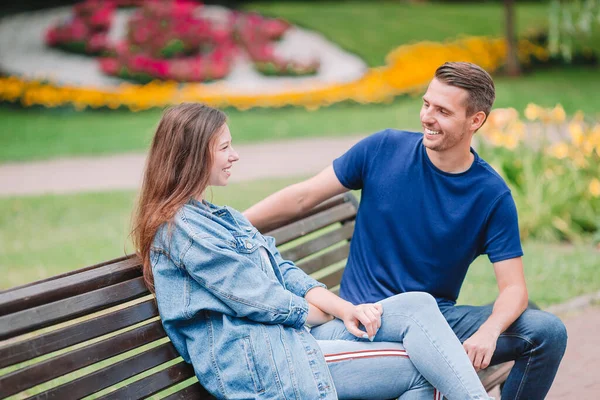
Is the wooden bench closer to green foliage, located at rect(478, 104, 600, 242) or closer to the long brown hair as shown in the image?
the long brown hair

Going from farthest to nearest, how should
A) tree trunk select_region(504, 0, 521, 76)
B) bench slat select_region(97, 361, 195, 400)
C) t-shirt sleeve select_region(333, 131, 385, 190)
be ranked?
tree trunk select_region(504, 0, 521, 76) → t-shirt sleeve select_region(333, 131, 385, 190) → bench slat select_region(97, 361, 195, 400)

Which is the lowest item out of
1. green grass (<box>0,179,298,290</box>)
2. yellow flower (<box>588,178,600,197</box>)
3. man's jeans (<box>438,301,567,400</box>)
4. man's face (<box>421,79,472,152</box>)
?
green grass (<box>0,179,298,290</box>)

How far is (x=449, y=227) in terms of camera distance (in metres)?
3.04

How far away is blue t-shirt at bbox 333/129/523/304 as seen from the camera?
3.03 m

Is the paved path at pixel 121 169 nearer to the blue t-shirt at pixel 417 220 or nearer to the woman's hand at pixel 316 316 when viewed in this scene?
the blue t-shirt at pixel 417 220

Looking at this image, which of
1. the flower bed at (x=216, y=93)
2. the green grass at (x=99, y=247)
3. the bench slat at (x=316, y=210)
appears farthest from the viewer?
the flower bed at (x=216, y=93)

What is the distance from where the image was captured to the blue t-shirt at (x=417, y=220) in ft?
9.94

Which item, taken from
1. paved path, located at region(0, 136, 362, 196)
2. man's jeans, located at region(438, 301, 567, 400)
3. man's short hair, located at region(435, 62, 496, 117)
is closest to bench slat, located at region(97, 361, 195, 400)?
man's jeans, located at region(438, 301, 567, 400)

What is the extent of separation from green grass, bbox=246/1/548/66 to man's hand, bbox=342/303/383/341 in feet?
48.8

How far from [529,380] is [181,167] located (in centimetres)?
152

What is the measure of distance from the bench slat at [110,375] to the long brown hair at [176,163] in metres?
0.22

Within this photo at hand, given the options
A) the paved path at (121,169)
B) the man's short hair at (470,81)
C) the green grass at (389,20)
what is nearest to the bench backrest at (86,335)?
the man's short hair at (470,81)

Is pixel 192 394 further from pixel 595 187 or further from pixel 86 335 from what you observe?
pixel 595 187

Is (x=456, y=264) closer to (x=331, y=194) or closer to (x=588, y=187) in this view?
(x=331, y=194)
